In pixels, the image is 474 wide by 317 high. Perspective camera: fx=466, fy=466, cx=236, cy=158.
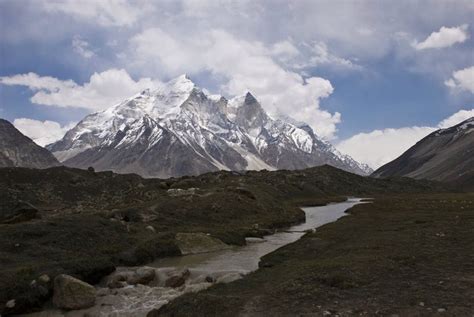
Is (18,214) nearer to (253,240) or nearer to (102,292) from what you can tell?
(253,240)

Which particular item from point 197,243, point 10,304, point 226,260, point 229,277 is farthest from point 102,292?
point 197,243

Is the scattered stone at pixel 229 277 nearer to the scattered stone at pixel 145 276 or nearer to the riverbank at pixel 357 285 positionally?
the riverbank at pixel 357 285

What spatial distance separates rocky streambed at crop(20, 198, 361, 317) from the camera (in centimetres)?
3001

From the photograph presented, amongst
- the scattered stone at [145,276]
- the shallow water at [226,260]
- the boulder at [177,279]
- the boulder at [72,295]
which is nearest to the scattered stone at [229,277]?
the boulder at [177,279]

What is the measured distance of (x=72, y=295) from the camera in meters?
30.5

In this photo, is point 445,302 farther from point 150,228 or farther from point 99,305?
point 150,228

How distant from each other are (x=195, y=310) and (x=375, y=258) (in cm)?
1672

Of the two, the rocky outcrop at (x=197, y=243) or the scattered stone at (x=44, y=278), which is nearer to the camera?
the scattered stone at (x=44, y=278)

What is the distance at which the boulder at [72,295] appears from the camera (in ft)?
98.7

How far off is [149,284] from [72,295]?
7020mm

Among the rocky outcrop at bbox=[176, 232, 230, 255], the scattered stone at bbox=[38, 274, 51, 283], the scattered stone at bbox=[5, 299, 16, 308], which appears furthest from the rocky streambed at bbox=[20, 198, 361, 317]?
the scattered stone at bbox=[5, 299, 16, 308]

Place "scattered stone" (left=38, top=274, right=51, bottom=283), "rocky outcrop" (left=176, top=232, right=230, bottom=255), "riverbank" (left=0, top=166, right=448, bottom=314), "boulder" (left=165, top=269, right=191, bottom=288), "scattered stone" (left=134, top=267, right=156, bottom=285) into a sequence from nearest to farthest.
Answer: "scattered stone" (left=38, top=274, right=51, bottom=283), "riverbank" (left=0, top=166, right=448, bottom=314), "boulder" (left=165, top=269, right=191, bottom=288), "scattered stone" (left=134, top=267, right=156, bottom=285), "rocky outcrop" (left=176, top=232, right=230, bottom=255)

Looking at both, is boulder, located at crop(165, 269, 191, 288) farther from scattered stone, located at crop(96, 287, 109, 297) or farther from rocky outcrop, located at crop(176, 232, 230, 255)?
rocky outcrop, located at crop(176, 232, 230, 255)

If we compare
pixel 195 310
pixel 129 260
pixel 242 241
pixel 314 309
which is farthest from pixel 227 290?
pixel 242 241
